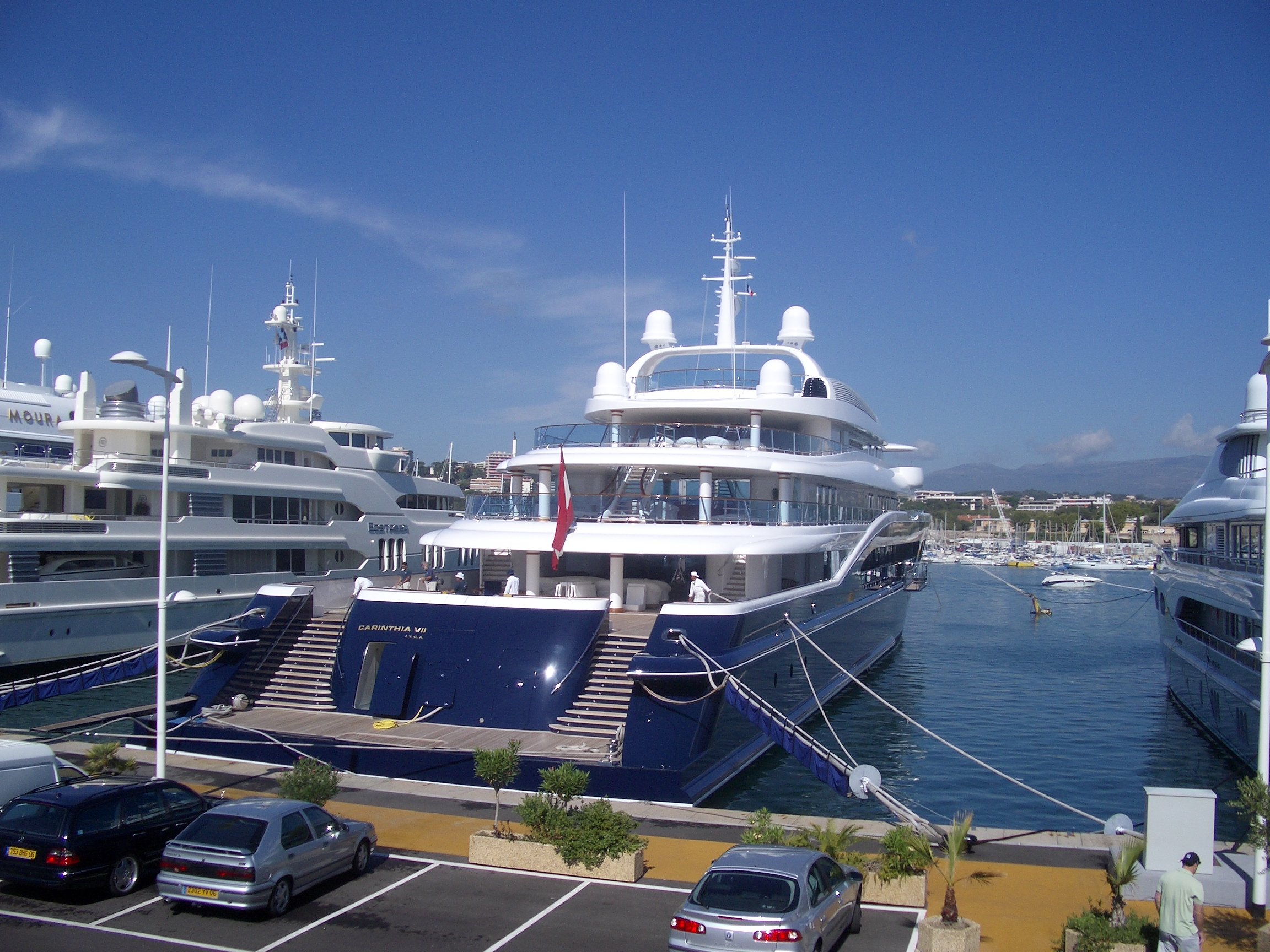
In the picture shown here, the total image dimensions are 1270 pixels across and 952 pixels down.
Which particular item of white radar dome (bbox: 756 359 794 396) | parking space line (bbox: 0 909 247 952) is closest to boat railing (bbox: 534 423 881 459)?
white radar dome (bbox: 756 359 794 396)

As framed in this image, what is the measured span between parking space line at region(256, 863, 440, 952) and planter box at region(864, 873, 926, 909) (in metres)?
4.88

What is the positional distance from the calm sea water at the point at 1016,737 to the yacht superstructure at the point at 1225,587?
3.71 feet

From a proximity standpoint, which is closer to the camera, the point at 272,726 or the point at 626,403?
the point at 272,726

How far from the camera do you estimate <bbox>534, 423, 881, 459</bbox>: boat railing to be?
19.8 m

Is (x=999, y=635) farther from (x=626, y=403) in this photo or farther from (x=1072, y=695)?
(x=626, y=403)

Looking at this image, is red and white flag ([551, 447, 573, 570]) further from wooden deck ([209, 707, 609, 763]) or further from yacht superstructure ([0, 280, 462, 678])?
yacht superstructure ([0, 280, 462, 678])

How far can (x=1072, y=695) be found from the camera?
2883 cm

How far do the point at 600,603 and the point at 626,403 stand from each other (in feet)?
23.3

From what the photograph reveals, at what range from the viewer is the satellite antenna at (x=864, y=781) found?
11516 millimetres

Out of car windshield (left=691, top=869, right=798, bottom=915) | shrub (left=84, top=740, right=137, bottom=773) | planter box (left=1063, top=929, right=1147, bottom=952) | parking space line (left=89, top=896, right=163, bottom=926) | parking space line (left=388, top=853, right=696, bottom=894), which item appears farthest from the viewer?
shrub (left=84, top=740, right=137, bottom=773)

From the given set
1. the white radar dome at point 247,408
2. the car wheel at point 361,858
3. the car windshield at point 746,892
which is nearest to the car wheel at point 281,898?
the car wheel at point 361,858

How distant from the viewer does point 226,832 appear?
9.30 metres

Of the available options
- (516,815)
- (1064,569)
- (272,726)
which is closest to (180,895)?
(516,815)

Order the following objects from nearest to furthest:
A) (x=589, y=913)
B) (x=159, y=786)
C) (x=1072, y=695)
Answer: (x=589, y=913) < (x=159, y=786) < (x=1072, y=695)
